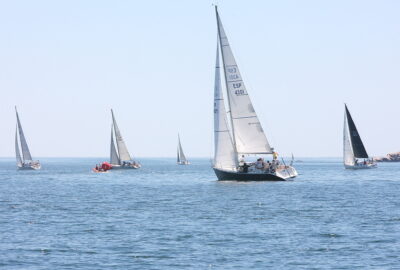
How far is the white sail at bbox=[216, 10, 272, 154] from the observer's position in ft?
245

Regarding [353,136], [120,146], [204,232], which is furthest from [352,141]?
[204,232]

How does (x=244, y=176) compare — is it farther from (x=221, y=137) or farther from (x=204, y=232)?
(x=204, y=232)

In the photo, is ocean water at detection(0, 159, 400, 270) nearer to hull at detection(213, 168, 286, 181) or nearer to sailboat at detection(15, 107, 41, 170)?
hull at detection(213, 168, 286, 181)

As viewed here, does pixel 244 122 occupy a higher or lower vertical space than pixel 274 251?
higher

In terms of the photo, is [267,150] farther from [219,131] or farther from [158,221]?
[158,221]

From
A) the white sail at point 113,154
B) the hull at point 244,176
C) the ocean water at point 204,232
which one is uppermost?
the white sail at point 113,154

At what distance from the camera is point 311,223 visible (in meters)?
43.0

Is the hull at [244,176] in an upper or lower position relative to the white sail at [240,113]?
lower

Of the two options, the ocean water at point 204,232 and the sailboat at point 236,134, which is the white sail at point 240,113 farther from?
the ocean water at point 204,232

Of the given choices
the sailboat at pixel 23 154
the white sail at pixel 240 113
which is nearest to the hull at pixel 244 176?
the white sail at pixel 240 113

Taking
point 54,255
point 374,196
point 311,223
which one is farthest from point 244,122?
point 54,255

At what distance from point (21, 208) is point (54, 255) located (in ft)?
77.7

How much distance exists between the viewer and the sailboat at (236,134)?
2869 inches

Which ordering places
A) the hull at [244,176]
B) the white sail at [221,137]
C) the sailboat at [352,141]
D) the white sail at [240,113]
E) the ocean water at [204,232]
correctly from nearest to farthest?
the ocean water at [204,232]
the hull at [244,176]
the white sail at [221,137]
the white sail at [240,113]
the sailboat at [352,141]
